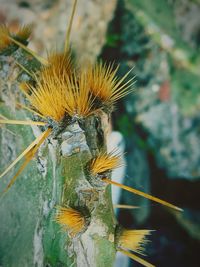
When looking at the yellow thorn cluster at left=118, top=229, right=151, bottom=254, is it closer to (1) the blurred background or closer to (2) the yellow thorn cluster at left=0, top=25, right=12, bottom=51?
(2) the yellow thorn cluster at left=0, top=25, right=12, bottom=51

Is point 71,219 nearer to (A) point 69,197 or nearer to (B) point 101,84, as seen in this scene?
(A) point 69,197

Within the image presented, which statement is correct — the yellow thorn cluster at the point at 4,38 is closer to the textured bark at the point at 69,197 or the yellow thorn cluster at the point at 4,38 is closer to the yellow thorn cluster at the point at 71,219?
the textured bark at the point at 69,197

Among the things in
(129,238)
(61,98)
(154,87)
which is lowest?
(129,238)

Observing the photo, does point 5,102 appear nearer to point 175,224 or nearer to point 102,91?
point 102,91

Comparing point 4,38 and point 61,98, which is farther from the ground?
point 4,38

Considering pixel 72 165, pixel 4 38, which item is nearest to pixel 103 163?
pixel 72 165

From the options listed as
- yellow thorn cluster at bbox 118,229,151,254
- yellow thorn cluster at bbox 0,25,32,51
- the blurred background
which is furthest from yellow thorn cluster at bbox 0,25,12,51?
the blurred background
